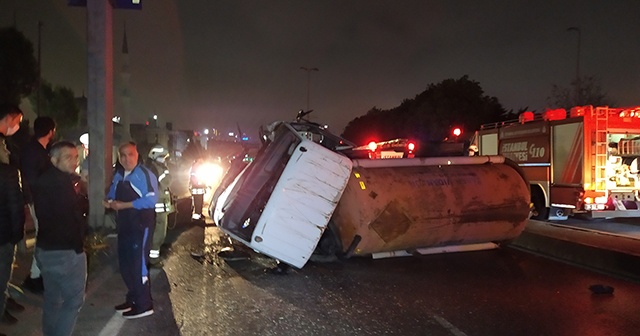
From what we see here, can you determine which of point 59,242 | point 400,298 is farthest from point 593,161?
point 59,242

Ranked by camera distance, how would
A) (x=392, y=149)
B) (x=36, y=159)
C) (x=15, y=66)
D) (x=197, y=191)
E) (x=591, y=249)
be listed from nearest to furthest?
(x=36, y=159), (x=591, y=249), (x=197, y=191), (x=392, y=149), (x=15, y=66)

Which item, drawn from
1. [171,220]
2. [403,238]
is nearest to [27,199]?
[403,238]

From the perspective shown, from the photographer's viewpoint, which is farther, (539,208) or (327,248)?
(539,208)

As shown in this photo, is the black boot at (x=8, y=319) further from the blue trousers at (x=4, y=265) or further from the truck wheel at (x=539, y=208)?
the truck wheel at (x=539, y=208)

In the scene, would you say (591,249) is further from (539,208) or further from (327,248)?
(539,208)

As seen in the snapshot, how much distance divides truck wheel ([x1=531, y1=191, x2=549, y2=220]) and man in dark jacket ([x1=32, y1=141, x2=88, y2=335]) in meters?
12.4

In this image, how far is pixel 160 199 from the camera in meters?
7.63

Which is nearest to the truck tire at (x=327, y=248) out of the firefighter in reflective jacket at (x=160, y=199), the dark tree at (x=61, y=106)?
the firefighter in reflective jacket at (x=160, y=199)

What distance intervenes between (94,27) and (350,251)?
261 inches

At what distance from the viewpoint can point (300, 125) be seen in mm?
8484

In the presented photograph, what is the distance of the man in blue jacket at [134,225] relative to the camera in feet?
17.5

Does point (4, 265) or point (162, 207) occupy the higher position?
point (162, 207)

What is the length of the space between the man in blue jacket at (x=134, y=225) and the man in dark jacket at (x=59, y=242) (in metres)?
1.30

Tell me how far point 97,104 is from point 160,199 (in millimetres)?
3590
